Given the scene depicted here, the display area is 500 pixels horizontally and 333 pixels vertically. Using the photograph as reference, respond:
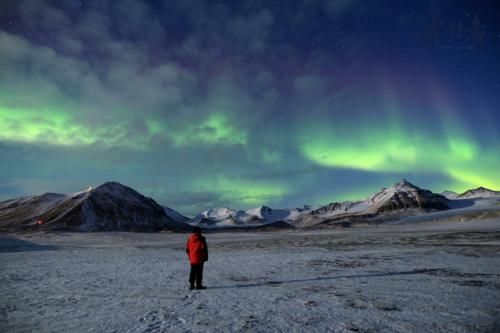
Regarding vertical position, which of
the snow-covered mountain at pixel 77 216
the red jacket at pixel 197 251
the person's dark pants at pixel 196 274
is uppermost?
the snow-covered mountain at pixel 77 216

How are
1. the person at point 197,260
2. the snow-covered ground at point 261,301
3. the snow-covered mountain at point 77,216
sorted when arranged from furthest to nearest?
1. the snow-covered mountain at point 77,216
2. the person at point 197,260
3. the snow-covered ground at point 261,301

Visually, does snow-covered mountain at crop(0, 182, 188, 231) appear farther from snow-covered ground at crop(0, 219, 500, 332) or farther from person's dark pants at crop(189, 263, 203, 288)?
person's dark pants at crop(189, 263, 203, 288)

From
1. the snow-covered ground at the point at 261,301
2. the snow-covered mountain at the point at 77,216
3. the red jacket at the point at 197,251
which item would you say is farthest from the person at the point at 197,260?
the snow-covered mountain at the point at 77,216

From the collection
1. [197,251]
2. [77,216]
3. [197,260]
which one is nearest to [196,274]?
[197,260]

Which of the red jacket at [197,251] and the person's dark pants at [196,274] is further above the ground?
the red jacket at [197,251]

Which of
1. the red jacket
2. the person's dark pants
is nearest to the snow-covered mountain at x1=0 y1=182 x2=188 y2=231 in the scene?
the red jacket

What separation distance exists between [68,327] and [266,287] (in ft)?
20.1

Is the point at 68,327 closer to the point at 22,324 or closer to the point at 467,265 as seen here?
the point at 22,324

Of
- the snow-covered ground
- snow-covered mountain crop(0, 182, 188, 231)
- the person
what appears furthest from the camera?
snow-covered mountain crop(0, 182, 188, 231)

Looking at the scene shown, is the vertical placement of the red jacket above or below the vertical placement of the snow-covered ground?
above

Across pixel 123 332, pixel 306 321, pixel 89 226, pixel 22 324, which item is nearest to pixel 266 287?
pixel 306 321

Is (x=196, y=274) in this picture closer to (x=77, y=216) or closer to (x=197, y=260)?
(x=197, y=260)

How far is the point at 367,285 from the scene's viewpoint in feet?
37.7

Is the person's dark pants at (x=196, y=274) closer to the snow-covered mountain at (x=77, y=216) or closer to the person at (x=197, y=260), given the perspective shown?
the person at (x=197, y=260)
